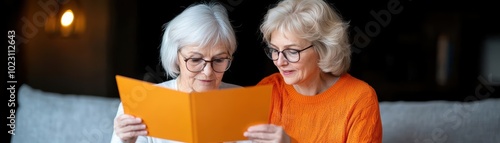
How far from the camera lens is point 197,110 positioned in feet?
4.38

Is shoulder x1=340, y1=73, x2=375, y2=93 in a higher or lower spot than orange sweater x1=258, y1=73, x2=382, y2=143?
higher

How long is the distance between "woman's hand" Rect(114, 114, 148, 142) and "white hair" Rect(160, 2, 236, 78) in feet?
0.85

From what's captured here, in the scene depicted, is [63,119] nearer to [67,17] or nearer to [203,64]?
[67,17]

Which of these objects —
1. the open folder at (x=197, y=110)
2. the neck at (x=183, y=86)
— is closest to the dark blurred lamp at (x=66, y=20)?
the neck at (x=183, y=86)

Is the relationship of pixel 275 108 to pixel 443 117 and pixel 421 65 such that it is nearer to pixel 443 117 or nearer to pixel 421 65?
pixel 443 117

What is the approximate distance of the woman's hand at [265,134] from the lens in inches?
55.4

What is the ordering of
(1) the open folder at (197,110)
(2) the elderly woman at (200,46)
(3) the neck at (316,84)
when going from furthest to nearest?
(3) the neck at (316,84), (2) the elderly woman at (200,46), (1) the open folder at (197,110)

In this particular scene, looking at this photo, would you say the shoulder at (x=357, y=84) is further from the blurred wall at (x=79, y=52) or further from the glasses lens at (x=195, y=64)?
the blurred wall at (x=79, y=52)

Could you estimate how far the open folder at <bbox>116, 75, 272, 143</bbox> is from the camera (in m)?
1.33

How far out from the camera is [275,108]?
1769mm

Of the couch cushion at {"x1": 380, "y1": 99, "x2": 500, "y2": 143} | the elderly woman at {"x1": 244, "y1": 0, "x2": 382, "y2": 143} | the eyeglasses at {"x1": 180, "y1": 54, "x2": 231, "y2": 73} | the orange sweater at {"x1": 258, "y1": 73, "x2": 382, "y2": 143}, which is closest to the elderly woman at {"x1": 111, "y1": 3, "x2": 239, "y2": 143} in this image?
the eyeglasses at {"x1": 180, "y1": 54, "x2": 231, "y2": 73}

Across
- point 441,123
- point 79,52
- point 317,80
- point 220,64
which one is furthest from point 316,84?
point 79,52

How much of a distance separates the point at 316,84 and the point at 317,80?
2 cm

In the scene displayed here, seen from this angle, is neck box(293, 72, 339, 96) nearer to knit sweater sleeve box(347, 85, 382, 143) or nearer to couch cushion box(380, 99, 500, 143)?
knit sweater sleeve box(347, 85, 382, 143)
